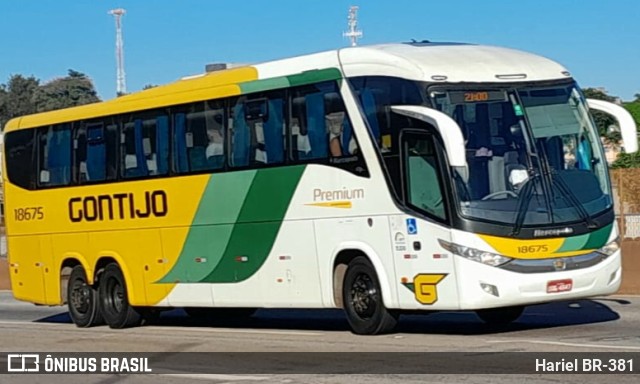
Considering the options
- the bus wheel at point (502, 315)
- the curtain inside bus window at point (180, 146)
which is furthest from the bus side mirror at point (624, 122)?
the curtain inside bus window at point (180, 146)

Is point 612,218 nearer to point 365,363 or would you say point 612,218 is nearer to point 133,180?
point 365,363

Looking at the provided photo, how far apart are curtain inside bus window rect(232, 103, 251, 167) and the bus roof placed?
305 mm

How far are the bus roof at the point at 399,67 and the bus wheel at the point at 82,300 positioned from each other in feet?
14.7

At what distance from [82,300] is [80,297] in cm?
9

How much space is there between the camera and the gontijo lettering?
19516 millimetres

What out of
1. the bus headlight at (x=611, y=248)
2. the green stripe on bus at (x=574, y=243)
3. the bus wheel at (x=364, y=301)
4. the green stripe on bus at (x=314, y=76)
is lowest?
the bus wheel at (x=364, y=301)

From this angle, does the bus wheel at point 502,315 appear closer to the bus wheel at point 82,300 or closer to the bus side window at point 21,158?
the bus wheel at point 82,300

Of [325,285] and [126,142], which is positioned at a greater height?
[126,142]

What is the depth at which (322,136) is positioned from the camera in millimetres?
16250

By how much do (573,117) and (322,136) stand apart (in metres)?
3.18

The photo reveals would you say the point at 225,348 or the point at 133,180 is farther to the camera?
the point at 133,180

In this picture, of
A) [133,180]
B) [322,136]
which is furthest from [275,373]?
[133,180]

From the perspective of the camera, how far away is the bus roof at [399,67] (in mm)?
15094

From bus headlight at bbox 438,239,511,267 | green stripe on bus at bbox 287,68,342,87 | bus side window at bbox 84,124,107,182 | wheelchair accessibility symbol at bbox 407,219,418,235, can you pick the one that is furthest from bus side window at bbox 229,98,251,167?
bus headlight at bbox 438,239,511,267
